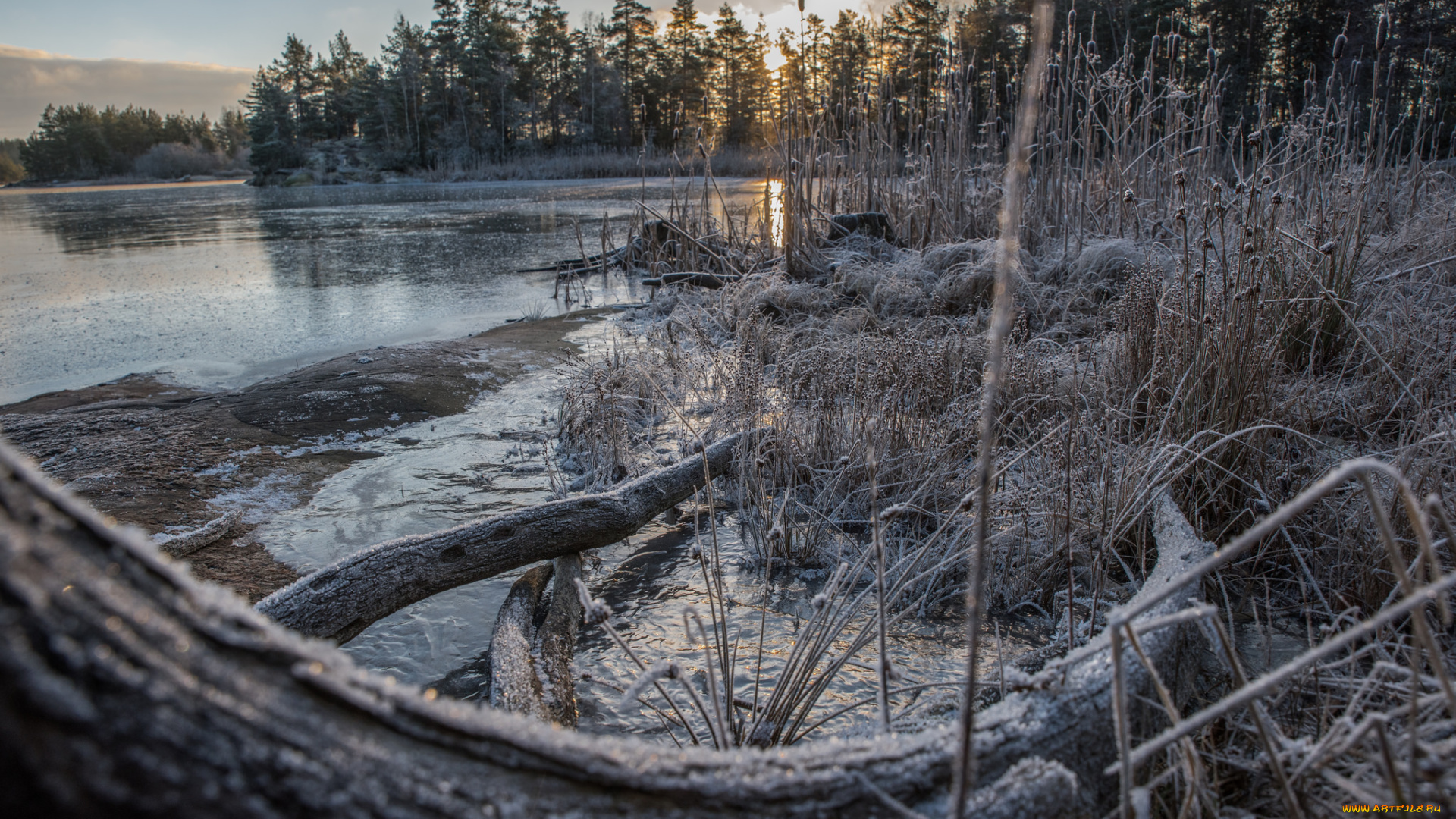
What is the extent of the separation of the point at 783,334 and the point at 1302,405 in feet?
9.30

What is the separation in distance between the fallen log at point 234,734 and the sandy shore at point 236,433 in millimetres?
2418

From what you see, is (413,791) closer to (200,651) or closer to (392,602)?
(200,651)

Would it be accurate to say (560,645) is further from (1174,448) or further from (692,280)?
(692,280)

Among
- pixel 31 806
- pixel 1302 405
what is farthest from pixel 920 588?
pixel 31 806

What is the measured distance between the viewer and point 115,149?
63.7m

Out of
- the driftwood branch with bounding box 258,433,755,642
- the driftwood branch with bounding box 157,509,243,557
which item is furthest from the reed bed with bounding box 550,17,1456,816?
the driftwood branch with bounding box 157,509,243,557

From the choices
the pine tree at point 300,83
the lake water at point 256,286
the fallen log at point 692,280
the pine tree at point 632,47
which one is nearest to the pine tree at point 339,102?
the pine tree at point 300,83

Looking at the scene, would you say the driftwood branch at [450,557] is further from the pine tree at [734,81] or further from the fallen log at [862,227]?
the pine tree at [734,81]

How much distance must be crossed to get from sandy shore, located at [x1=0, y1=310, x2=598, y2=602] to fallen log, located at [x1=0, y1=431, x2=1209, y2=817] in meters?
2.42

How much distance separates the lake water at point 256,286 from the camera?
616cm

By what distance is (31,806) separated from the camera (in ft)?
1.41

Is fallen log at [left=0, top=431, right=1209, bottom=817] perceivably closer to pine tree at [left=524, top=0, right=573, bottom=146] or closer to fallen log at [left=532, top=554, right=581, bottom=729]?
fallen log at [left=532, top=554, right=581, bottom=729]

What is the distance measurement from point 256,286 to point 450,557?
29.3 feet

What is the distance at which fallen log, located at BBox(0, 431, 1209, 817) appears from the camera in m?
0.45
